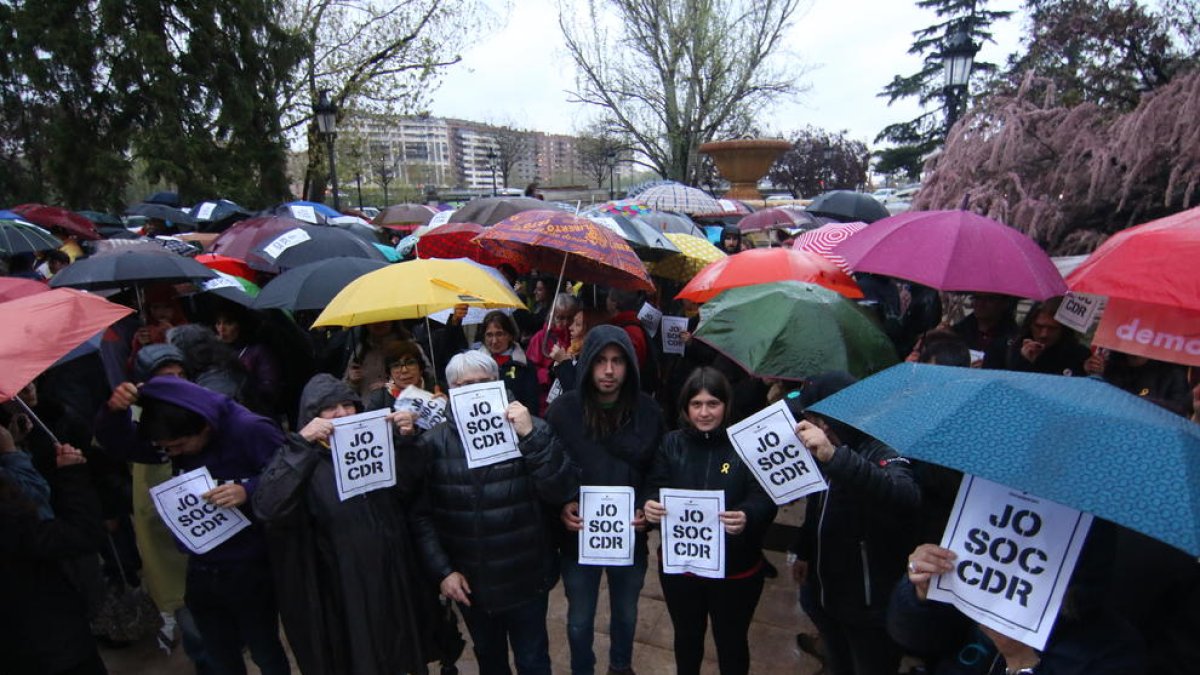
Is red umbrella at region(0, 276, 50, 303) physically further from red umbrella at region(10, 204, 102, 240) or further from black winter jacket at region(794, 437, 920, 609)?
red umbrella at region(10, 204, 102, 240)

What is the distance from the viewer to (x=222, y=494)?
258 cm

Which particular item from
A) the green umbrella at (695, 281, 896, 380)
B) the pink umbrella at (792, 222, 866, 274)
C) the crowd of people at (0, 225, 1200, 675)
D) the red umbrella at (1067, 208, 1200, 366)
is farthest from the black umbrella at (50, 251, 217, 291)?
the red umbrella at (1067, 208, 1200, 366)

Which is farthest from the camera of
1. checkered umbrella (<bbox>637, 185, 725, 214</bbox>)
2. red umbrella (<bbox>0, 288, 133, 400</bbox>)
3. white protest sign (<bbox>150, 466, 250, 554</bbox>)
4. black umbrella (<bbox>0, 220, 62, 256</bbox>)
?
checkered umbrella (<bbox>637, 185, 725, 214</bbox>)

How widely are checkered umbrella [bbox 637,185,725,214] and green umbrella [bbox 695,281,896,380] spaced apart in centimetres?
612

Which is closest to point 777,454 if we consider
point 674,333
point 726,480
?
point 726,480

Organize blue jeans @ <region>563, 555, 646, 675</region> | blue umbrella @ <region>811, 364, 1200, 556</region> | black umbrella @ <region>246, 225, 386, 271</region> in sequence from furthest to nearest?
black umbrella @ <region>246, 225, 386, 271</region>
blue jeans @ <region>563, 555, 646, 675</region>
blue umbrella @ <region>811, 364, 1200, 556</region>

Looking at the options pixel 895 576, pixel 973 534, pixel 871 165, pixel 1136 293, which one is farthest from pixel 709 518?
pixel 871 165

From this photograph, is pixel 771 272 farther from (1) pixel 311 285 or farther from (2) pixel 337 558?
(2) pixel 337 558

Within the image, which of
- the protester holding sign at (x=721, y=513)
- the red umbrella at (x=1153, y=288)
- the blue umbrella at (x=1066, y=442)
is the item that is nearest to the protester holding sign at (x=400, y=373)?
the protester holding sign at (x=721, y=513)

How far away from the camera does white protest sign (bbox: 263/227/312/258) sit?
5.84 metres

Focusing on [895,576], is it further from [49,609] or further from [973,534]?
[49,609]

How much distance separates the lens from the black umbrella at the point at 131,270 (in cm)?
428

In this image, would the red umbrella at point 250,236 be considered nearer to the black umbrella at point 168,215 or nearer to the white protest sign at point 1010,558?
the white protest sign at point 1010,558

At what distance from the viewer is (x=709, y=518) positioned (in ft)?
8.91
